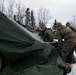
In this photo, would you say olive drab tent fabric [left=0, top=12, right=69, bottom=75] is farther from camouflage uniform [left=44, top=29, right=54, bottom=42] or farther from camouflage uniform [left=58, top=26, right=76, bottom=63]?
camouflage uniform [left=44, top=29, right=54, bottom=42]

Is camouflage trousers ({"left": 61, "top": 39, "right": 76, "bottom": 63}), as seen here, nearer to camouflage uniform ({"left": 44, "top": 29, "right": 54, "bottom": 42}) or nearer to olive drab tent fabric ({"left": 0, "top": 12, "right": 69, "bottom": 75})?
camouflage uniform ({"left": 44, "top": 29, "right": 54, "bottom": 42})

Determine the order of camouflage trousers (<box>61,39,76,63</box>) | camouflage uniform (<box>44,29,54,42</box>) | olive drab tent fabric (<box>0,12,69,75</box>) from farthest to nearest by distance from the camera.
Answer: camouflage uniform (<box>44,29,54,42</box>) < camouflage trousers (<box>61,39,76,63</box>) < olive drab tent fabric (<box>0,12,69,75</box>)

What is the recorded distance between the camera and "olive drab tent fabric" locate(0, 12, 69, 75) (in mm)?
6748

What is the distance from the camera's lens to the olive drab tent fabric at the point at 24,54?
675 centimetres

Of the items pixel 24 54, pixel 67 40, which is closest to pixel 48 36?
pixel 67 40

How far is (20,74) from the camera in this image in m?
6.75

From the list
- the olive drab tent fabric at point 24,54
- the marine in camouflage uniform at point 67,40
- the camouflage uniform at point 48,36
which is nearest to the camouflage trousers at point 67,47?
the marine in camouflage uniform at point 67,40

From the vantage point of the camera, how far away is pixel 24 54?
22.1ft

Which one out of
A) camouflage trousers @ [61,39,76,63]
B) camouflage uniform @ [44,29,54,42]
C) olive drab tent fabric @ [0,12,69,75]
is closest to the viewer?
olive drab tent fabric @ [0,12,69,75]

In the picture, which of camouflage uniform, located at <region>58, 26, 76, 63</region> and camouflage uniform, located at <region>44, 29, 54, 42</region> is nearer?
camouflage uniform, located at <region>58, 26, 76, 63</region>

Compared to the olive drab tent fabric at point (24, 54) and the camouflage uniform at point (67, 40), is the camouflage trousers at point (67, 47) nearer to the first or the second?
the camouflage uniform at point (67, 40)

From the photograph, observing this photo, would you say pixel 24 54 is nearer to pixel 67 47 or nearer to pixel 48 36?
pixel 67 47

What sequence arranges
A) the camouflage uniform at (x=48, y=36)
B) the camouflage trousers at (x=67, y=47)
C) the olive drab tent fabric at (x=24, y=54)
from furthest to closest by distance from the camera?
the camouflage uniform at (x=48, y=36)
the camouflage trousers at (x=67, y=47)
the olive drab tent fabric at (x=24, y=54)

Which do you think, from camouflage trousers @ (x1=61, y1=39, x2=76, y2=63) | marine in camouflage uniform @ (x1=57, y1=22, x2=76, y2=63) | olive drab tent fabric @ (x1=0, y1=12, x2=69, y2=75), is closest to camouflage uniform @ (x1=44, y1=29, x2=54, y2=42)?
marine in camouflage uniform @ (x1=57, y1=22, x2=76, y2=63)
